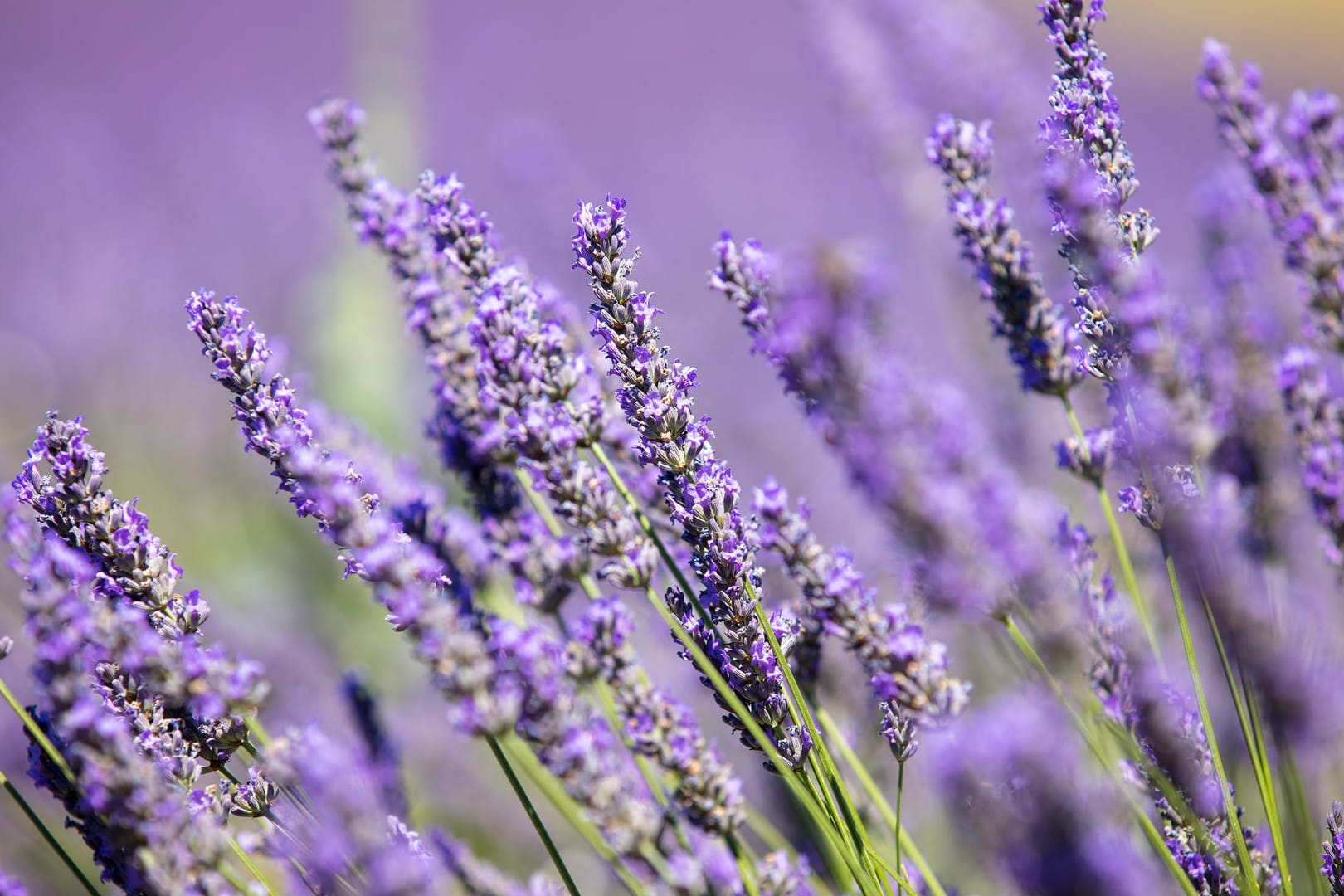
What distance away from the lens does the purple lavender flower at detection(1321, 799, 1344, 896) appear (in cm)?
94

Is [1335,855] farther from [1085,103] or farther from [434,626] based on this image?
[434,626]

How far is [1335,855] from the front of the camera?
95cm

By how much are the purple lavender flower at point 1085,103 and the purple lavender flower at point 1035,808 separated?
55cm

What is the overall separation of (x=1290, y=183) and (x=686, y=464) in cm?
91

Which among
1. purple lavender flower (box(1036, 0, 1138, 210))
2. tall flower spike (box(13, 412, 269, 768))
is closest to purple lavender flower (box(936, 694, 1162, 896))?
purple lavender flower (box(1036, 0, 1138, 210))

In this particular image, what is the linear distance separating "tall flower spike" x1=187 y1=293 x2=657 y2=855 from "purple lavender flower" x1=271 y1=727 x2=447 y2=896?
100mm

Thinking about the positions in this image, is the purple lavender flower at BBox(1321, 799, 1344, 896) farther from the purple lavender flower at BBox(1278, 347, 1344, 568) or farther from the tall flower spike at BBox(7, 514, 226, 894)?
the tall flower spike at BBox(7, 514, 226, 894)

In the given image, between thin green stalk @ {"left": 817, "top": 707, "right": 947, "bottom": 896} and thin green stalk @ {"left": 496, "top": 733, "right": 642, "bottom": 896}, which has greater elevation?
thin green stalk @ {"left": 817, "top": 707, "right": 947, "bottom": 896}

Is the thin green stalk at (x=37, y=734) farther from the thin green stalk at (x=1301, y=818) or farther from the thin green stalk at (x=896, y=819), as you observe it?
the thin green stalk at (x=1301, y=818)

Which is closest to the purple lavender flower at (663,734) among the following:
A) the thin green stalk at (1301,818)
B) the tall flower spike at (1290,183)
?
the thin green stalk at (1301,818)

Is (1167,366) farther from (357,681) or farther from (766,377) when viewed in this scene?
(766,377)

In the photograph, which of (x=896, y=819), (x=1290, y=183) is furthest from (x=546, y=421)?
(x=1290, y=183)

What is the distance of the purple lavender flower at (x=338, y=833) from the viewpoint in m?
0.69

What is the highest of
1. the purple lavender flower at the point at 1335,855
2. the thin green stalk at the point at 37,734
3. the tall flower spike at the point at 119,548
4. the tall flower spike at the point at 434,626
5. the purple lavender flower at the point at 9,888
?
the purple lavender flower at the point at 1335,855
